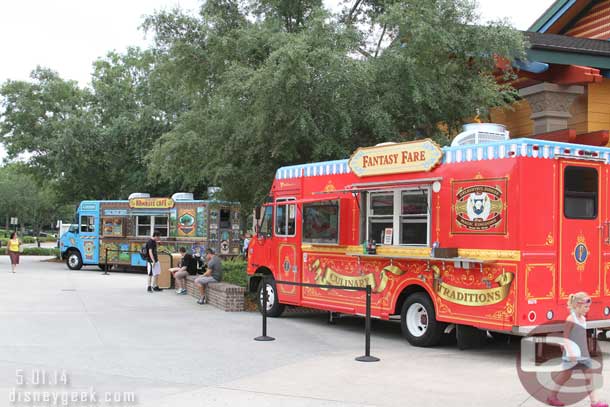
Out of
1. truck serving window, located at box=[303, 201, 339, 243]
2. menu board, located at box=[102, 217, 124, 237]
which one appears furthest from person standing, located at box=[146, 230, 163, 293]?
menu board, located at box=[102, 217, 124, 237]

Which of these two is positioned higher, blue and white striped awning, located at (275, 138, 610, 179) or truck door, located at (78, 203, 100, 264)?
blue and white striped awning, located at (275, 138, 610, 179)

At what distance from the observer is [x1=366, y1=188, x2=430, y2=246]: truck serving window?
10.5 m

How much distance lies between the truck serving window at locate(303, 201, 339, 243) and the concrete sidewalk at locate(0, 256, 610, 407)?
5.44ft

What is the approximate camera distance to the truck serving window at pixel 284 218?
13570 millimetres

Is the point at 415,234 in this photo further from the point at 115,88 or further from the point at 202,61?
the point at 115,88

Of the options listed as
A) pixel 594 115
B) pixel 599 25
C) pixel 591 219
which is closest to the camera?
pixel 591 219

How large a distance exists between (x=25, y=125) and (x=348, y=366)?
29589 millimetres

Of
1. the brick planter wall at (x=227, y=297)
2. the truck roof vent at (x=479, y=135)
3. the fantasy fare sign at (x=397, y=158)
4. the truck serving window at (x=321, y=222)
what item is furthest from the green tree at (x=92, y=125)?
the truck roof vent at (x=479, y=135)

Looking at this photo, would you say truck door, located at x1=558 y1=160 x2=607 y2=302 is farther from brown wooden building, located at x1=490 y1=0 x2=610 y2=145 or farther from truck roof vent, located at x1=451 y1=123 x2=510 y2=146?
brown wooden building, located at x1=490 y1=0 x2=610 y2=145

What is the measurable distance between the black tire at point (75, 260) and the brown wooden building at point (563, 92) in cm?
1893

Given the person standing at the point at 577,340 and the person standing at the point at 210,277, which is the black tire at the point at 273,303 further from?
the person standing at the point at 577,340

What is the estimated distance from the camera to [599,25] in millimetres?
18688

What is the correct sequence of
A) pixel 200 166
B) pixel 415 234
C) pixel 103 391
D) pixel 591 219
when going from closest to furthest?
pixel 103 391 < pixel 591 219 < pixel 415 234 < pixel 200 166

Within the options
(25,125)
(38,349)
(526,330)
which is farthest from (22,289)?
(25,125)
